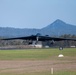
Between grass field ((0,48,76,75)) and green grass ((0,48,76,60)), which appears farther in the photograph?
green grass ((0,48,76,60))

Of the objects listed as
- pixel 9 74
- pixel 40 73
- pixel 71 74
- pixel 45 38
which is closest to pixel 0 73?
pixel 9 74

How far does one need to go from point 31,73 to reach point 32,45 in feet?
402

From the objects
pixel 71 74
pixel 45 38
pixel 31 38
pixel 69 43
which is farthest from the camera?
pixel 69 43

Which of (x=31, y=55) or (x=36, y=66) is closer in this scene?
(x=36, y=66)

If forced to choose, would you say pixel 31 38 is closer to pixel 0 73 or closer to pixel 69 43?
pixel 69 43

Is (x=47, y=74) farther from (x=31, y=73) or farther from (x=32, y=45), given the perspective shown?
(x=32, y=45)

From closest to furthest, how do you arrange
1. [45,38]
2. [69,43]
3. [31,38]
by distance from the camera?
1. [31,38]
2. [45,38]
3. [69,43]

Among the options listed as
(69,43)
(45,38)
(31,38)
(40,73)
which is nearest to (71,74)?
(40,73)

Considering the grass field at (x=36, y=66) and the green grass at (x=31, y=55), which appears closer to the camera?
→ the grass field at (x=36, y=66)

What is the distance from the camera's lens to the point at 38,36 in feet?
478

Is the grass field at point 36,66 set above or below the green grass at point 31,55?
above

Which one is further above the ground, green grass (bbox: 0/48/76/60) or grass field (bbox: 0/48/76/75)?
grass field (bbox: 0/48/76/75)

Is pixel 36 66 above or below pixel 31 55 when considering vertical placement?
above

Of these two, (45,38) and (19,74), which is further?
(45,38)
